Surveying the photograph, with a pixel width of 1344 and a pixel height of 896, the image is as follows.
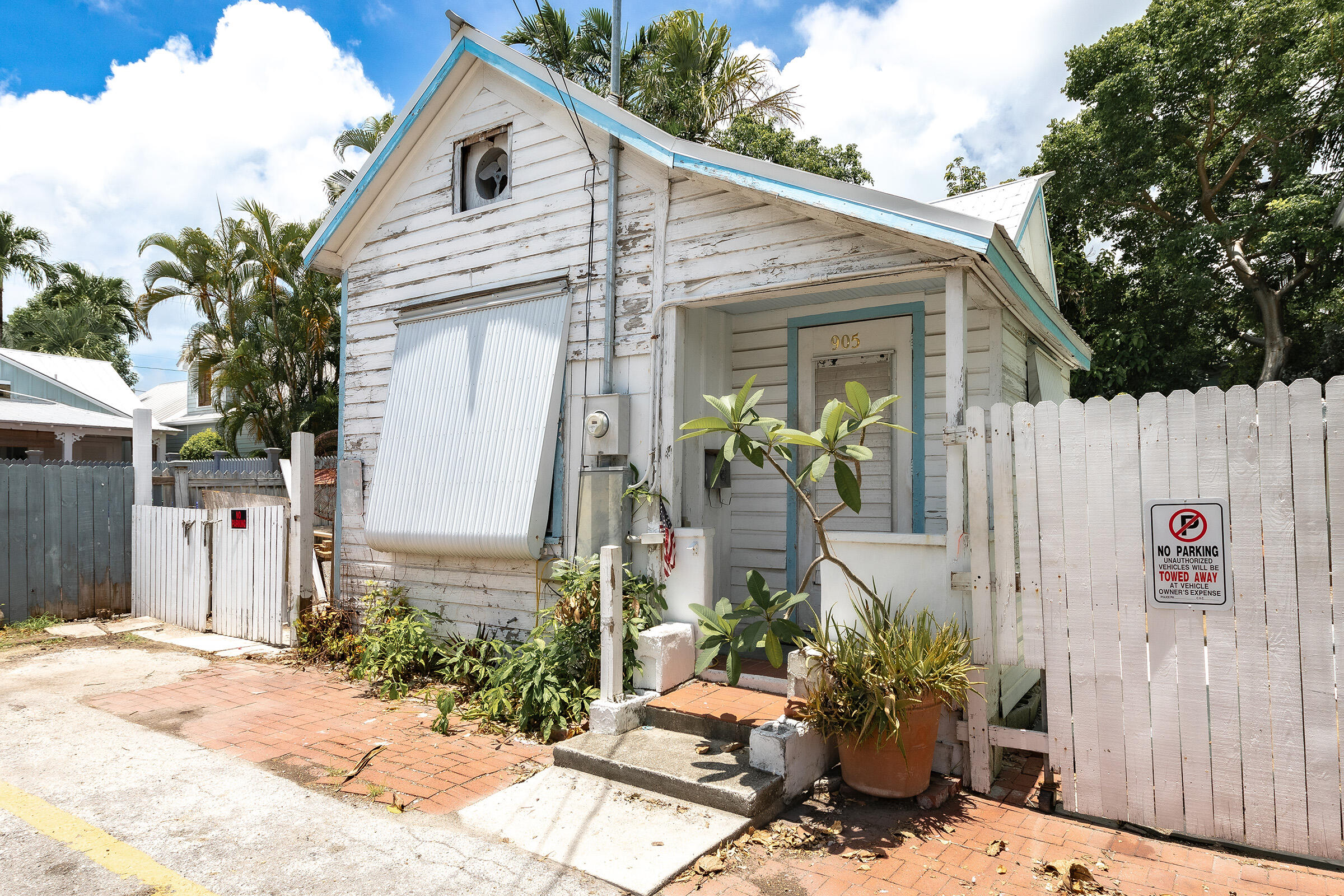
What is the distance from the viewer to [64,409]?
1739 centimetres

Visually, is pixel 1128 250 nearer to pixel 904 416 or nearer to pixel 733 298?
pixel 904 416

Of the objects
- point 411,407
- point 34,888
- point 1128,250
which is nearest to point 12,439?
point 411,407

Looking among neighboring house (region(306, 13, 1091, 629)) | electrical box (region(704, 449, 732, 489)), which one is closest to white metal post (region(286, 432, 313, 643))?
neighboring house (region(306, 13, 1091, 629))

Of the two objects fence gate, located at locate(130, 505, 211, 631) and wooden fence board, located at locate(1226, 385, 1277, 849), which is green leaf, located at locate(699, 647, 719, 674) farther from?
fence gate, located at locate(130, 505, 211, 631)

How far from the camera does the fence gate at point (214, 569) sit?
7559mm

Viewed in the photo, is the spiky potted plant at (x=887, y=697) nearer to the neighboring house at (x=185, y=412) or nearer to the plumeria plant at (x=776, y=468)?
the plumeria plant at (x=776, y=468)

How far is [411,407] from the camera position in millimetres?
6773

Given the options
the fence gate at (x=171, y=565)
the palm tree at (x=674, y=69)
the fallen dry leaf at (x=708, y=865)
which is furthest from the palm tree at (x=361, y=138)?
the fallen dry leaf at (x=708, y=865)

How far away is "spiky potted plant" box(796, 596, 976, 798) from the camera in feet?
12.5

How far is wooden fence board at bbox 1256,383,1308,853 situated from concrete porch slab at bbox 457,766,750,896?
2.34 metres

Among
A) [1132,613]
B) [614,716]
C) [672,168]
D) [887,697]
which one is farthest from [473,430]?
[1132,613]

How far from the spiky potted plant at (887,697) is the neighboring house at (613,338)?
0.46 meters

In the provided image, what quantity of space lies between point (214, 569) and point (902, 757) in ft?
24.2

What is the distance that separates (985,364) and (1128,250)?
13.5 metres
